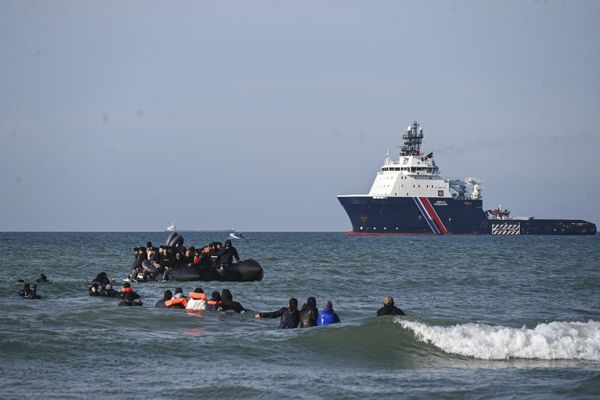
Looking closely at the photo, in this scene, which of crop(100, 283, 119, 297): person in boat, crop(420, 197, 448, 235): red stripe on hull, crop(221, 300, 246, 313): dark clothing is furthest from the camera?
crop(420, 197, 448, 235): red stripe on hull

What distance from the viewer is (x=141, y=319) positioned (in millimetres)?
17734

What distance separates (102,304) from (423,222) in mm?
81170

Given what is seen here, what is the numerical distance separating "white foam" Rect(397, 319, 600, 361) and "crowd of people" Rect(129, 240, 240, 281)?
45.8 feet

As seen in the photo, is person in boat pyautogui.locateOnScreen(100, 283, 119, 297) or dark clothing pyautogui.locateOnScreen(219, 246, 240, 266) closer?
person in boat pyautogui.locateOnScreen(100, 283, 119, 297)

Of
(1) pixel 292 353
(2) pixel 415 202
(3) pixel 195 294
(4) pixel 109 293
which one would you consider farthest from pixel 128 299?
(2) pixel 415 202

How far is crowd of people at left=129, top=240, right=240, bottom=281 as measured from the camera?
2848 centimetres

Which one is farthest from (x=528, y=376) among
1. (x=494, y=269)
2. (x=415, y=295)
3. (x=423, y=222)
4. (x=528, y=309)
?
(x=423, y=222)

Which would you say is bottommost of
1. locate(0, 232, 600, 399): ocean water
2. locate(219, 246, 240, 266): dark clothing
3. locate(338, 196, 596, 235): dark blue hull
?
locate(0, 232, 600, 399): ocean water

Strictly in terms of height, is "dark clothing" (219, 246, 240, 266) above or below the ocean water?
above

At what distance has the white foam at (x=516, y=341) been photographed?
13.9 metres

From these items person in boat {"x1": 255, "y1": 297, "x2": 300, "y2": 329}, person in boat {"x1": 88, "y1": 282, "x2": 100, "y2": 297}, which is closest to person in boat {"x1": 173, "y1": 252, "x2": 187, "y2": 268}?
person in boat {"x1": 88, "y1": 282, "x2": 100, "y2": 297}

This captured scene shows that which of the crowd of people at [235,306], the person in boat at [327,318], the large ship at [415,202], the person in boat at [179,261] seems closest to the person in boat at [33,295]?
the crowd of people at [235,306]

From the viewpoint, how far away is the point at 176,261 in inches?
1165

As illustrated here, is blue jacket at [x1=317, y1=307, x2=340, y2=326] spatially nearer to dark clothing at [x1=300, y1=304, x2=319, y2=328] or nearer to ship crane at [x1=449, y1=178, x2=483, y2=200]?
dark clothing at [x1=300, y1=304, x2=319, y2=328]
